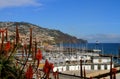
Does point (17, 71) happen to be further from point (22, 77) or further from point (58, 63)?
point (58, 63)

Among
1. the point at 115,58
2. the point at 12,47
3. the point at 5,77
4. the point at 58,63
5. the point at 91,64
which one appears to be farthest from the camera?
the point at 115,58

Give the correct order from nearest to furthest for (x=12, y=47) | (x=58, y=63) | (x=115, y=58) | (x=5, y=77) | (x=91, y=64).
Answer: (x=5, y=77) < (x=12, y=47) < (x=58, y=63) < (x=91, y=64) < (x=115, y=58)

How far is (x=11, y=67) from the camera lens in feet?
19.6

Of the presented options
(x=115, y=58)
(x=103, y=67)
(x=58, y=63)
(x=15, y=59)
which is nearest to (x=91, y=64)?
(x=103, y=67)

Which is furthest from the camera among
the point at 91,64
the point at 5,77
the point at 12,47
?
the point at 91,64

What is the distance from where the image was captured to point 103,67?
316 feet

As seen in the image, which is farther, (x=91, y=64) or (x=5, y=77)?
(x=91, y=64)

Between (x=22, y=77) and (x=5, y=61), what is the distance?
40cm

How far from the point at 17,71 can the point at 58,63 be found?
84880 mm

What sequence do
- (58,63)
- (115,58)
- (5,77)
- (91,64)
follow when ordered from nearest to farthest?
(5,77), (58,63), (91,64), (115,58)

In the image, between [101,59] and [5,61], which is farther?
→ [101,59]

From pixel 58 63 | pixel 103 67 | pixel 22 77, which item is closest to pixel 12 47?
pixel 22 77

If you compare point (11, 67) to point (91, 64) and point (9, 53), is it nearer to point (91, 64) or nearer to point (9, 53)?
point (9, 53)

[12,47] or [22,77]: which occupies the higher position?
[12,47]
